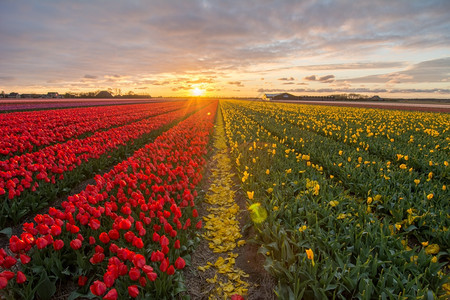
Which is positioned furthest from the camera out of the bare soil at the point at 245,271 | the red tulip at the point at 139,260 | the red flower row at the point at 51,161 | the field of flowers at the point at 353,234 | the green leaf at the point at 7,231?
the red flower row at the point at 51,161

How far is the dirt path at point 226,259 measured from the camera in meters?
3.50

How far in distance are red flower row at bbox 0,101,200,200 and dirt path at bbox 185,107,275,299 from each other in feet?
11.8

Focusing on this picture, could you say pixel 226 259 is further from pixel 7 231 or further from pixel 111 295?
pixel 7 231

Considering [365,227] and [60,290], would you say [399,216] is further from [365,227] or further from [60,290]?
[60,290]

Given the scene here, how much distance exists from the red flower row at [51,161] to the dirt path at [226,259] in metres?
3.61

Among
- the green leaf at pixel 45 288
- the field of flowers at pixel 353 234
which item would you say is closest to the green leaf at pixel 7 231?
the green leaf at pixel 45 288

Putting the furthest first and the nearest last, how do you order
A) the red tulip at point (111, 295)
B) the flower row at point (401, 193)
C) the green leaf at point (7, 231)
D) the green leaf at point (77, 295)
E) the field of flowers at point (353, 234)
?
the green leaf at point (7, 231)
the flower row at point (401, 193)
the green leaf at point (77, 295)
the field of flowers at point (353, 234)
the red tulip at point (111, 295)

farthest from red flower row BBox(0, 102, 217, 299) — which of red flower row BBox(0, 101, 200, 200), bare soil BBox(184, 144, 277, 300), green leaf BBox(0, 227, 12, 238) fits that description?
red flower row BBox(0, 101, 200, 200)

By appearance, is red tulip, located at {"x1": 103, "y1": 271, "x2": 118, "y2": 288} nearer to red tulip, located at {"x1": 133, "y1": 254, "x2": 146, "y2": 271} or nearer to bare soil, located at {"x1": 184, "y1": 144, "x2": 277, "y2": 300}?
red tulip, located at {"x1": 133, "y1": 254, "x2": 146, "y2": 271}

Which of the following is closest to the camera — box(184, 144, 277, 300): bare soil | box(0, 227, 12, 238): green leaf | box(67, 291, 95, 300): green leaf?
box(67, 291, 95, 300): green leaf

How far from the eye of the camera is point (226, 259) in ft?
13.9

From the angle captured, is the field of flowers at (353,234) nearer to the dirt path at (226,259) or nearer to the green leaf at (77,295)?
the dirt path at (226,259)

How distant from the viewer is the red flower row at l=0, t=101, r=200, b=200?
17.4 ft

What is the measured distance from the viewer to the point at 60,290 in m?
3.31
